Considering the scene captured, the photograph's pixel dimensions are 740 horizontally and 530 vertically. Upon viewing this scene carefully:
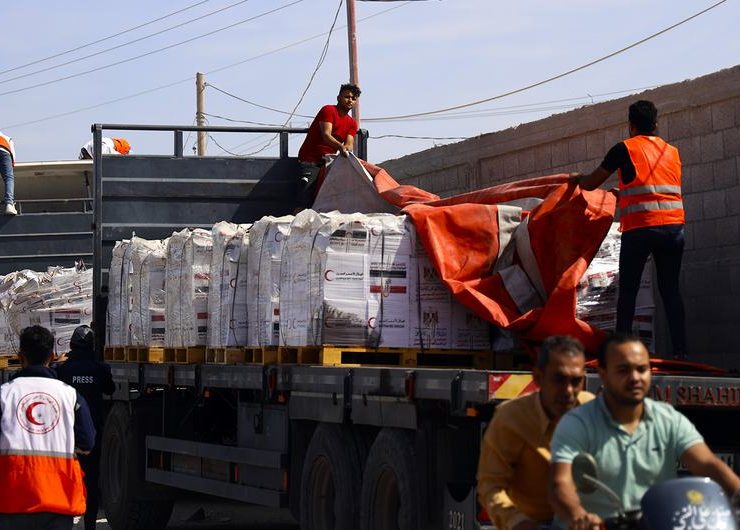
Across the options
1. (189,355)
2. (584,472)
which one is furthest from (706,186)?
(584,472)

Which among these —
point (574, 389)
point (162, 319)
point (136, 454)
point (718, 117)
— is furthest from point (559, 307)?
point (136, 454)

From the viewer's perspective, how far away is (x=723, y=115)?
1148 cm

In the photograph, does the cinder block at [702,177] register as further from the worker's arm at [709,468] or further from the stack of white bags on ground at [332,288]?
the worker's arm at [709,468]

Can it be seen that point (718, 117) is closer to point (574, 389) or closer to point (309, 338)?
point (309, 338)

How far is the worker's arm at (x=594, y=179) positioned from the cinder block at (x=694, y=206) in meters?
2.13

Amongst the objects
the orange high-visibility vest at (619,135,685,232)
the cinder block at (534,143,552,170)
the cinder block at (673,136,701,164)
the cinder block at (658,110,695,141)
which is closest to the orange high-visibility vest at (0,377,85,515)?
the orange high-visibility vest at (619,135,685,232)

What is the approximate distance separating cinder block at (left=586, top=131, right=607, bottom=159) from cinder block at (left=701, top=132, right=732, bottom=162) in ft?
4.71

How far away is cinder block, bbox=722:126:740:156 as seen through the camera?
446 inches

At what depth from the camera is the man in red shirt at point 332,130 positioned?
1378 cm

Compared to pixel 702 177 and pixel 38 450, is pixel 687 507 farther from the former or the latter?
pixel 702 177

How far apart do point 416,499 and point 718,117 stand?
436cm

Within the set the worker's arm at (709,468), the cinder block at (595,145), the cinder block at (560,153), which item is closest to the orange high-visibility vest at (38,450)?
the worker's arm at (709,468)

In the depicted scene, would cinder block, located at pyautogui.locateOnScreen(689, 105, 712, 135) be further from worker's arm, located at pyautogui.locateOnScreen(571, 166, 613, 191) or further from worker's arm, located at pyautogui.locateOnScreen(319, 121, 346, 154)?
worker's arm, located at pyautogui.locateOnScreen(319, 121, 346, 154)

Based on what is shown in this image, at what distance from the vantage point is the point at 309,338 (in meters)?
10.2
